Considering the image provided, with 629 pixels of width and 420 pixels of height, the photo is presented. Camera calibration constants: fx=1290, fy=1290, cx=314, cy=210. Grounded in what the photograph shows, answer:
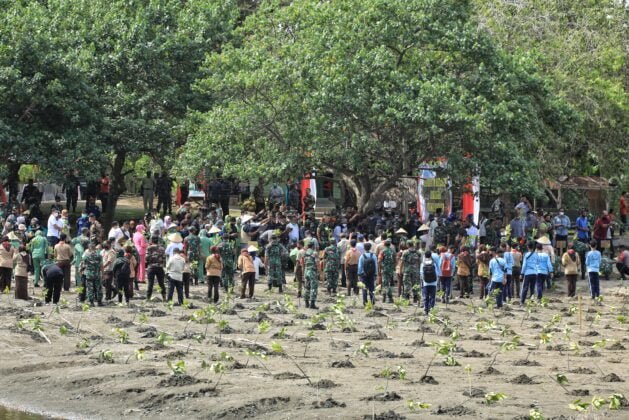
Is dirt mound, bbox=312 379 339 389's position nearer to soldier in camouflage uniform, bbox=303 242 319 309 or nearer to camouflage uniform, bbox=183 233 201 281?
soldier in camouflage uniform, bbox=303 242 319 309

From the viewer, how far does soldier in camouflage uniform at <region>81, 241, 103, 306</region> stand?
25.7m

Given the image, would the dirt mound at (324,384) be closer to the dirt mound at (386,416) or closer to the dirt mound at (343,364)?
the dirt mound at (343,364)

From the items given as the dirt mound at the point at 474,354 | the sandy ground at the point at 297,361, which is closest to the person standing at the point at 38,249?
the sandy ground at the point at 297,361

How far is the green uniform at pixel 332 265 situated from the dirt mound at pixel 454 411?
444 inches

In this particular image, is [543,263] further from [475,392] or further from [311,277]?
[475,392]

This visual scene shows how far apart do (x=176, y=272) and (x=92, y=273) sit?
5.63ft

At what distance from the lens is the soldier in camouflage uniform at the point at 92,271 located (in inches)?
1013

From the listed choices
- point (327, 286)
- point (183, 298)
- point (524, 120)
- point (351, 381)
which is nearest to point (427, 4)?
point (524, 120)

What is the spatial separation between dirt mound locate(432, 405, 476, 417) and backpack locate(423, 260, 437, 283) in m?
8.66

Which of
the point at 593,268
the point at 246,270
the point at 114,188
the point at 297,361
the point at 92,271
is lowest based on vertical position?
the point at 297,361

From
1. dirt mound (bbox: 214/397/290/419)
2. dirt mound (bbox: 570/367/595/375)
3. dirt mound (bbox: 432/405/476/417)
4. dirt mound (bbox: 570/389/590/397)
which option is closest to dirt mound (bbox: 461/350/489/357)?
dirt mound (bbox: 570/367/595/375)

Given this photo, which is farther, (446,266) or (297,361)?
(446,266)

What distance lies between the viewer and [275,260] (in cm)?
2873

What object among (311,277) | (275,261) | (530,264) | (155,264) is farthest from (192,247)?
(530,264)
